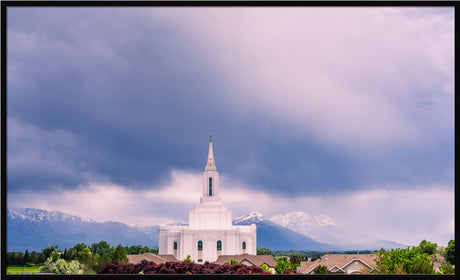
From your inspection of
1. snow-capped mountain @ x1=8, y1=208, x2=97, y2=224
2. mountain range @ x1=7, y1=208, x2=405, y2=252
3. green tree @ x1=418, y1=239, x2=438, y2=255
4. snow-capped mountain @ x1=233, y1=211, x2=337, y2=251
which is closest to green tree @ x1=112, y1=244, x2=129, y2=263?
mountain range @ x1=7, y1=208, x2=405, y2=252

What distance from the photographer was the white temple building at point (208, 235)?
25062 mm

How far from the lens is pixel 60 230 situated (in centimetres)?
1504

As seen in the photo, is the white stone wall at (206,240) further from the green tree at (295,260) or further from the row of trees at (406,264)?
the row of trees at (406,264)

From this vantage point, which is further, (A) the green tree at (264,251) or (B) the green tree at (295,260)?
(A) the green tree at (264,251)

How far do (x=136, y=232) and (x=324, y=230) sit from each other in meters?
6.41

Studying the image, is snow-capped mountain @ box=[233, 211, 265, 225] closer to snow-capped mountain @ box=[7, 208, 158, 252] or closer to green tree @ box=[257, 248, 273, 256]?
green tree @ box=[257, 248, 273, 256]

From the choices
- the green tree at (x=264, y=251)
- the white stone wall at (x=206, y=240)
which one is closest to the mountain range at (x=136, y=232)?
the green tree at (x=264, y=251)

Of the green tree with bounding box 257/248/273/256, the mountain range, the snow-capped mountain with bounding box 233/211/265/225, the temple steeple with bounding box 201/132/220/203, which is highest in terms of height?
the temple steeple with bounding box 201/132/220/203

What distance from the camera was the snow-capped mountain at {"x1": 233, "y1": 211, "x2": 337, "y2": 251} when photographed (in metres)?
17.7

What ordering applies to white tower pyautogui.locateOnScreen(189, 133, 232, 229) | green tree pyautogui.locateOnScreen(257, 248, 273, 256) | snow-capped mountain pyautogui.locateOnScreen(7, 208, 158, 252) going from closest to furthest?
snow-capped mountain pyautogui.locateOnScreen(7, 208, 158, 252) < green tree pyautogui.locateOnScreen(257, 248, 273, 256) < white tower pyautogui.locateOnScreen(189, 133, 232, 229)

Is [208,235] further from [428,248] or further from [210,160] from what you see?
[428,248]

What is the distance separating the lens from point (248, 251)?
84.4 feet

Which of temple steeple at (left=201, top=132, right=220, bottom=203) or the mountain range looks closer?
the mountain range
